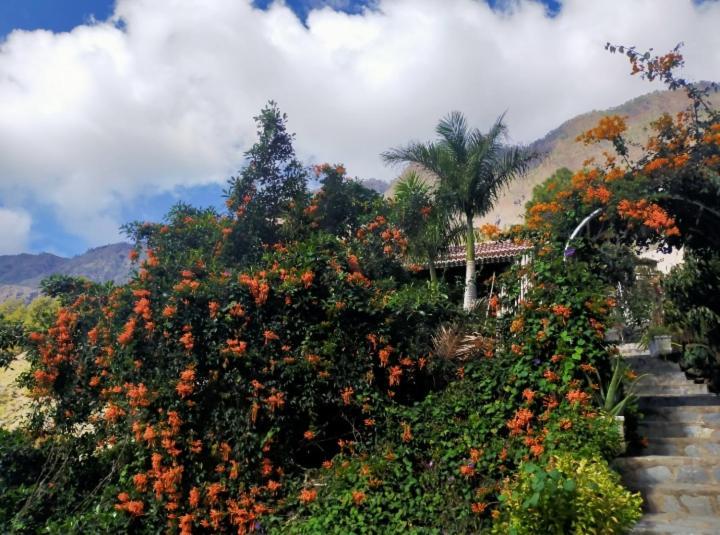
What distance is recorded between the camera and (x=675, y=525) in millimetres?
4695

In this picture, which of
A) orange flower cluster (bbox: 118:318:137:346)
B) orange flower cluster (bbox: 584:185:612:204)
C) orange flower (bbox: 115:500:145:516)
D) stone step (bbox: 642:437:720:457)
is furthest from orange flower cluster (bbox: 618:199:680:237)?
orange flower (bbox: 115:500:145:516)

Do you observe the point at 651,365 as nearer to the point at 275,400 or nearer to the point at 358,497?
the point at 358,497

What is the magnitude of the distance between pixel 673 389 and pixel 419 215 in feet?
14.8

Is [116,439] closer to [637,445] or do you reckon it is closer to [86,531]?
[86,531]

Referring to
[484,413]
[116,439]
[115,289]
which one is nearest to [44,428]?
[116,439]

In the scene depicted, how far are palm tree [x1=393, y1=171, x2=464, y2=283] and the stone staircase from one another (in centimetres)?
395

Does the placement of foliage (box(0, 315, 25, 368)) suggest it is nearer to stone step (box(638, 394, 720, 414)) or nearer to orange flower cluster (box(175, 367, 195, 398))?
orange flower cluster (box(175, 367, 195, 398))

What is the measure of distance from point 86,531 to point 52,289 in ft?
12.6

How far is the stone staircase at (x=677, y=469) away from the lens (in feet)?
16.0

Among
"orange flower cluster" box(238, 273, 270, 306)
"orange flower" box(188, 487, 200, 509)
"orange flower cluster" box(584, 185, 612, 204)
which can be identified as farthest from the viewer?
"orange flower cluster" box(584, 185, 612, 204)

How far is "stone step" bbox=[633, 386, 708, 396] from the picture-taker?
8555 mm

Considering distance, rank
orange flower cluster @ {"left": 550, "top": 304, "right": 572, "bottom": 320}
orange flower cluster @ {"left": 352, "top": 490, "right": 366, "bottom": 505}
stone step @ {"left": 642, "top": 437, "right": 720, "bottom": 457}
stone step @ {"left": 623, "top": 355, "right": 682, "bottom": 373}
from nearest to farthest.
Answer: orange flower cluster @ {"left": 352, "top": 490, "right": 366, "bottom": 505}
orange flower cluster @ {"left": 550, "top": 304, "right": 572, "bottom": 320}
stone step @ {"left": 642, "top": 437, "right": 720, "bottom": 457}
stone step @ {"left": 623, "top": 355, "right": 682, "bottom": 373}

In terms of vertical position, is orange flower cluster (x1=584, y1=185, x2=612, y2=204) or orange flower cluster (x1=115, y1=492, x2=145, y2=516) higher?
orange flower cluster (x1=584, y1=185, x2=612, y2=204)

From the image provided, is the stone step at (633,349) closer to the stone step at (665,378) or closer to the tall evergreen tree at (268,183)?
the stone step at (665,378)
